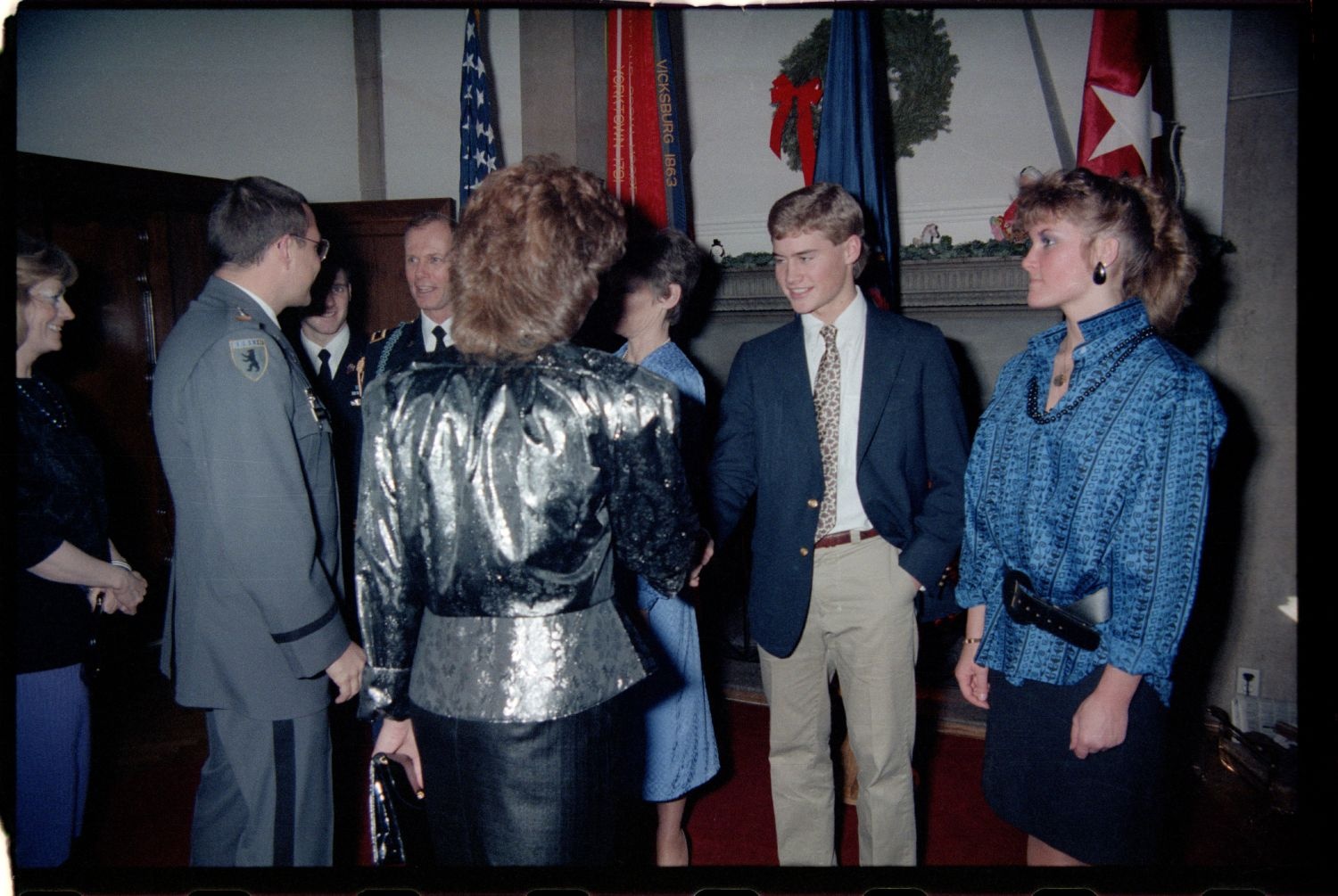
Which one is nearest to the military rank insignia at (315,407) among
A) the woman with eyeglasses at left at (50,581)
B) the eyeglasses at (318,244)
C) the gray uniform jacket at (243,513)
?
the gray uniform jacket at (243,513)

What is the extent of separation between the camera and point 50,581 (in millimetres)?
1629

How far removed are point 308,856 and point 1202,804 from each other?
256 centimetres

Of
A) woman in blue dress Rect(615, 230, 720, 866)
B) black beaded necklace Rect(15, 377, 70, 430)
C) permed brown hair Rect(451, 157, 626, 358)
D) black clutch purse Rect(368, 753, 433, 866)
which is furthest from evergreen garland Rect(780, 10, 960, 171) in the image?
black clutch purse Rect(368, 753, 433, 866)

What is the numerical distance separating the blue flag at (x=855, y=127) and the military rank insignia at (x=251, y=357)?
6.03ft

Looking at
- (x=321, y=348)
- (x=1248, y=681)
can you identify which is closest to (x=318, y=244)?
(x=321, y=348)

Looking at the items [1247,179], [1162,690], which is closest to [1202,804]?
[1162,690]

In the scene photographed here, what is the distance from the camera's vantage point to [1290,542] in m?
2.47

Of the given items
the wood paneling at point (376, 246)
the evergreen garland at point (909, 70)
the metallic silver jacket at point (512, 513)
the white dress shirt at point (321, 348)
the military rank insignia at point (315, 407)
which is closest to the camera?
the metallic silver jacket at point (512, 513)

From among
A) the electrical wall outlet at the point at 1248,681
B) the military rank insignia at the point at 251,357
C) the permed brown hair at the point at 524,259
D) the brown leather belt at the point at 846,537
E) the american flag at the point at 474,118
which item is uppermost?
the american flag at the point at 474,118

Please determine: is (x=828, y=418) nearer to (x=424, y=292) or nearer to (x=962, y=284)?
(x=424, y=292)

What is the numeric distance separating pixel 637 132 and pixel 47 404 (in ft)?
6.98

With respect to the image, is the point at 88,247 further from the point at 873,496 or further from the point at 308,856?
the point at 873,496

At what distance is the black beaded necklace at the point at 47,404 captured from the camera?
1562 mm

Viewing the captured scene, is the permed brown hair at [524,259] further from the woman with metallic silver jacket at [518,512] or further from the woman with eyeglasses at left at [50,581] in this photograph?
the woman with eyeglasses at left at [50,581]
